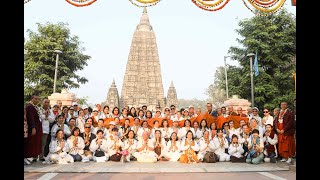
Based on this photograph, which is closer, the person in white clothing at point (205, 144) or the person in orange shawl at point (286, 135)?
the person in orange shawl at point (286, 135)

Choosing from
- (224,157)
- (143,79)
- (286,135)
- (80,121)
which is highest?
(143,79)

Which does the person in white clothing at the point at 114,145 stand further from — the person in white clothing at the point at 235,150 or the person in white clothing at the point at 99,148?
the person in white clothing at the point at 235,150

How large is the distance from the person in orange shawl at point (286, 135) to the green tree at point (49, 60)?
60.4 feet

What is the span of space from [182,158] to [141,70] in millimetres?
22272

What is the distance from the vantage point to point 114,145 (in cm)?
865

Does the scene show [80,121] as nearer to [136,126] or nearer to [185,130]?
[136,126]

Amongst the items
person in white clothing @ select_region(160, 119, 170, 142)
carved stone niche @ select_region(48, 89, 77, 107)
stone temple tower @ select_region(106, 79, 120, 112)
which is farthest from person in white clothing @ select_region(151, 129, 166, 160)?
stone temple tower @ select_region(106, 79, 120, 112)

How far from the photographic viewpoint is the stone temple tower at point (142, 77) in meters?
29.7

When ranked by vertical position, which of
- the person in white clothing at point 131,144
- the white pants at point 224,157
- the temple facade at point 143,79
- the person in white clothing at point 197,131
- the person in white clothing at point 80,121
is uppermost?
the temple facade at point 143,79

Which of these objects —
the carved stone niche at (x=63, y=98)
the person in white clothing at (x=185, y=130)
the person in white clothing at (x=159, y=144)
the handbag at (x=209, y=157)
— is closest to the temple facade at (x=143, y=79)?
the carved stone niche at (x=63, y=98)

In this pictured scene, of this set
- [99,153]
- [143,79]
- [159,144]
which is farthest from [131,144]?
[143,79]

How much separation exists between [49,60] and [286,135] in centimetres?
2038
